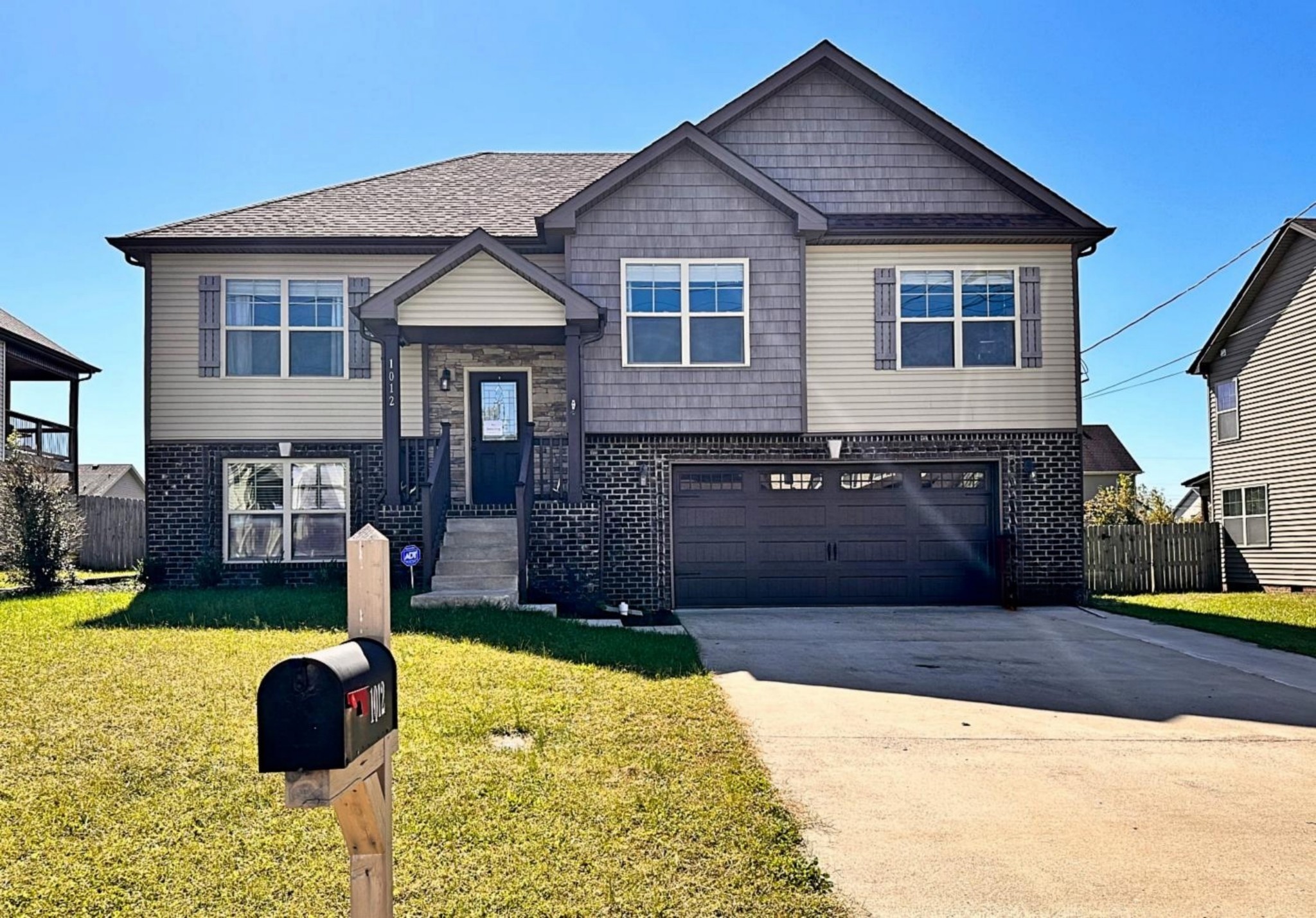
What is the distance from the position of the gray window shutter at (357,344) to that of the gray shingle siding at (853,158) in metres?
5.85

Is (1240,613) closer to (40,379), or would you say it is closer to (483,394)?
(483,394)

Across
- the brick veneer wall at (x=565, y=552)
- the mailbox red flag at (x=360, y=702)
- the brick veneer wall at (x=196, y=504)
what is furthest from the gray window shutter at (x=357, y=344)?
the mailbox red flag at (x=360, y=702)

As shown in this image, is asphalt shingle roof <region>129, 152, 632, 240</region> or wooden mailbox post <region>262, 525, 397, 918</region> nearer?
wooden mailbox post <region>262, 525, 397, 918</region>

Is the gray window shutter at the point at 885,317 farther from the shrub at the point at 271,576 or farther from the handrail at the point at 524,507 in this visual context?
the shrub at the point at 271,576

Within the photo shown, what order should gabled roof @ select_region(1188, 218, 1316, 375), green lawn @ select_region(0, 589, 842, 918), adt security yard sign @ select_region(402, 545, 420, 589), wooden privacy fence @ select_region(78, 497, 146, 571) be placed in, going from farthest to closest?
wooden privacy fence @ select_region(78, 497, 146, 571), gabled roof @ select_region(1188, 218, 1316, 375), adt security yard sign @ select_region(402, 545, 420, 589), green lawn @ select_region(0, 589, 842, 918)

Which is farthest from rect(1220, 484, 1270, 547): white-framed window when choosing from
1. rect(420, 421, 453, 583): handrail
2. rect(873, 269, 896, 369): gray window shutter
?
rect(420, 421, 453, 583): handrail

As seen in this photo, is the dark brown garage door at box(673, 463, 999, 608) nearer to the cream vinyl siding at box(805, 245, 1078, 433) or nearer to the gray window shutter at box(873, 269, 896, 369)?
the cream vinyl siding at box(805, 245, 1078, 433)

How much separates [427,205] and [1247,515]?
708 inches

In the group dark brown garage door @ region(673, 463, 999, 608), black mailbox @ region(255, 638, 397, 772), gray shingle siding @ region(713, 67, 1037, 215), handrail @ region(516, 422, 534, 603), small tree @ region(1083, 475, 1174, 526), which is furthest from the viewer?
small tree @ region(1083, 475, 1174, 526)

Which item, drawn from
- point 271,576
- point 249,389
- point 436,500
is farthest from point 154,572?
point 436,500

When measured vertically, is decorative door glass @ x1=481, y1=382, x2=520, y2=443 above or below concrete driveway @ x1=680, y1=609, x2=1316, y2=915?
above

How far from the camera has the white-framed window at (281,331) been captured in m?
14.3

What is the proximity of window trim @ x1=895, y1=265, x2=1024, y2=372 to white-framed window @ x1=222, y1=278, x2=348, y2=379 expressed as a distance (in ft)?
26.7

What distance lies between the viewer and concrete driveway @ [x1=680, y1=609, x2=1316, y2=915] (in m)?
4.18
